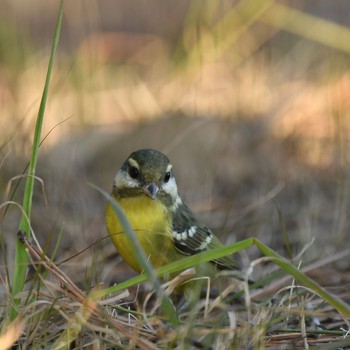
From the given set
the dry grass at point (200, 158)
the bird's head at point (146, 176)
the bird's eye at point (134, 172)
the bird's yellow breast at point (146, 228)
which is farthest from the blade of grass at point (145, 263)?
the bird's eye at point (134, 172)

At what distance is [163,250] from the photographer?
371 centimetres

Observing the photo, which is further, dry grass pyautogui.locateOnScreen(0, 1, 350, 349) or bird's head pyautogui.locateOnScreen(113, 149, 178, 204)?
bird's head pyautogui.locateOnScreen(113, 149, 178, 204)

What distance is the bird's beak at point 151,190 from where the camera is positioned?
12.0ft

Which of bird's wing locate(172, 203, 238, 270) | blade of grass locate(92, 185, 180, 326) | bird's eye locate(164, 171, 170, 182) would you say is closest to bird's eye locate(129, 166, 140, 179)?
bird's eye locate(164, 171, 170, 182)

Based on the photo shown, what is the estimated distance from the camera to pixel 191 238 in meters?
3.95

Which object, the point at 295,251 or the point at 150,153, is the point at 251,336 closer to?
the point at 150,153

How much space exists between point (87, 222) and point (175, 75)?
2066 millimetres

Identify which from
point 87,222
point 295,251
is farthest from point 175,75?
point 295,251

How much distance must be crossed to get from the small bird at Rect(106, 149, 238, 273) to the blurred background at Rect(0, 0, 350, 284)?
0.25 m

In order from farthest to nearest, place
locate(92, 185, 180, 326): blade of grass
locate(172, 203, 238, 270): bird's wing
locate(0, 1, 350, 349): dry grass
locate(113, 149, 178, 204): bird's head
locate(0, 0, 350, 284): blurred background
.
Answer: locate(0, 0, 350, 284): blurred background → locate(172, 203, 238, 270): bird's wing → locate(113, 149, 178, 204): bird's head → locate(0, 1, 350, 349): dry grass → locate(92, 185, 180, 326): blade of grass

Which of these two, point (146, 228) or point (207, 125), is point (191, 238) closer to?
point (146, 228)

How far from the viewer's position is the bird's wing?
3893mm

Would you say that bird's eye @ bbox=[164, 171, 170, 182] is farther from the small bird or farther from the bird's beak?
the bird's beak

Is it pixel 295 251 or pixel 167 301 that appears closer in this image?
pixel 167 301
